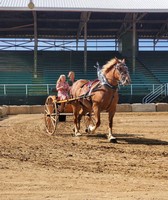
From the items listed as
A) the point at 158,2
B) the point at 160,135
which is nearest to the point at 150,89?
the point at 158,2

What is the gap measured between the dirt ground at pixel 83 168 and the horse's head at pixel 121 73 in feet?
4.97

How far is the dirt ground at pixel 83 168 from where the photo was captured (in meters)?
4.96

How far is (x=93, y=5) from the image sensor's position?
30.1 m

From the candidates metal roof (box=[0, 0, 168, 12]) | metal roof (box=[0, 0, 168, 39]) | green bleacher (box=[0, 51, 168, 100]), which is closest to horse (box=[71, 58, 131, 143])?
metal roof (box=[0, 0, 168, 39])

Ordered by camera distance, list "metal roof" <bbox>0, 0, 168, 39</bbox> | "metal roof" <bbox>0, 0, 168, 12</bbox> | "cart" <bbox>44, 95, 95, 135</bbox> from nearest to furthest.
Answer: "cart" <bbox>44, 95, 95, 135</bbox> < "metal roof" <bbox>0, 0, 168, 12</bbox> < "metal roof" <bbox>0, 0, 168, 39</bbox>

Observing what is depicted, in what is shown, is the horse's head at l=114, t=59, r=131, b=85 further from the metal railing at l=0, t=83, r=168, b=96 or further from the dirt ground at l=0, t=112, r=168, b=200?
the metal railing at l=0, t=83, r=168, b=96

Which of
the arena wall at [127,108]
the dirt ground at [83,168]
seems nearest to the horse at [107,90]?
the dirt ground at [83,168]

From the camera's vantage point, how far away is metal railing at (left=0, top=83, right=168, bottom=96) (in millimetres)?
27334

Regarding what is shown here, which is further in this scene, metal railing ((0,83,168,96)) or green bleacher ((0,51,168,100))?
green bleacher ((0,51,168,100))

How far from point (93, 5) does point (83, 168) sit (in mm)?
25179

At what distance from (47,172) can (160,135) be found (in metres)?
5.76

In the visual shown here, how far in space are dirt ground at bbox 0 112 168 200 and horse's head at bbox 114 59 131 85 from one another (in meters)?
1.51

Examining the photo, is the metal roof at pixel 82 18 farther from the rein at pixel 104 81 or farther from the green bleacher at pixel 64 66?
the rein at pixel 104 81

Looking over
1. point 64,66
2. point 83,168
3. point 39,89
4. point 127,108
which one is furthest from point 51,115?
point 64,66
